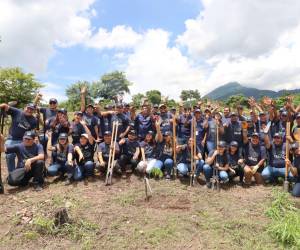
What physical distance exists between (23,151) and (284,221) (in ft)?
21.4

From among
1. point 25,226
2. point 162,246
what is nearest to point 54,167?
point 25,226

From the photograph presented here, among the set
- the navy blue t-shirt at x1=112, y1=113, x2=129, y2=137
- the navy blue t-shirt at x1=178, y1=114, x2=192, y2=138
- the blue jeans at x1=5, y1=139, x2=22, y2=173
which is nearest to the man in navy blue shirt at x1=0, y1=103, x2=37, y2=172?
the blue jeans at x1=5, y1=139, x2=22, y2=173

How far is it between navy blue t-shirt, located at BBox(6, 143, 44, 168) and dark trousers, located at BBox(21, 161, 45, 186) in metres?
0.26

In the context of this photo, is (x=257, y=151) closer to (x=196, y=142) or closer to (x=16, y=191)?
(x=196, y=142)

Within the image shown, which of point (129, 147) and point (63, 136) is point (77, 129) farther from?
point (129, 147)

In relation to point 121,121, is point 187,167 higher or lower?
lower

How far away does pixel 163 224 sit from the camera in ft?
23.1

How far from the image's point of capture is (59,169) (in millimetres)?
9570

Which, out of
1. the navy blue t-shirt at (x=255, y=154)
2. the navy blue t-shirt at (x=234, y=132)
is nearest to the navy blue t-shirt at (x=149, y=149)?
the navy blue t-shirt at (x=234, y=132)

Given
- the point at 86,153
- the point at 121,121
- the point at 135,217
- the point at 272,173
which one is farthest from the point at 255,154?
the point at 86,153

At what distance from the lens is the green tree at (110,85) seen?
7750 cm

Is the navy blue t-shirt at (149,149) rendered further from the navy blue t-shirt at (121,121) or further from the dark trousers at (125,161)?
the navy blue t-shirt at (121,121)

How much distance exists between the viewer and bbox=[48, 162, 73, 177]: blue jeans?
939 cm

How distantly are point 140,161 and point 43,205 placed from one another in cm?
341
